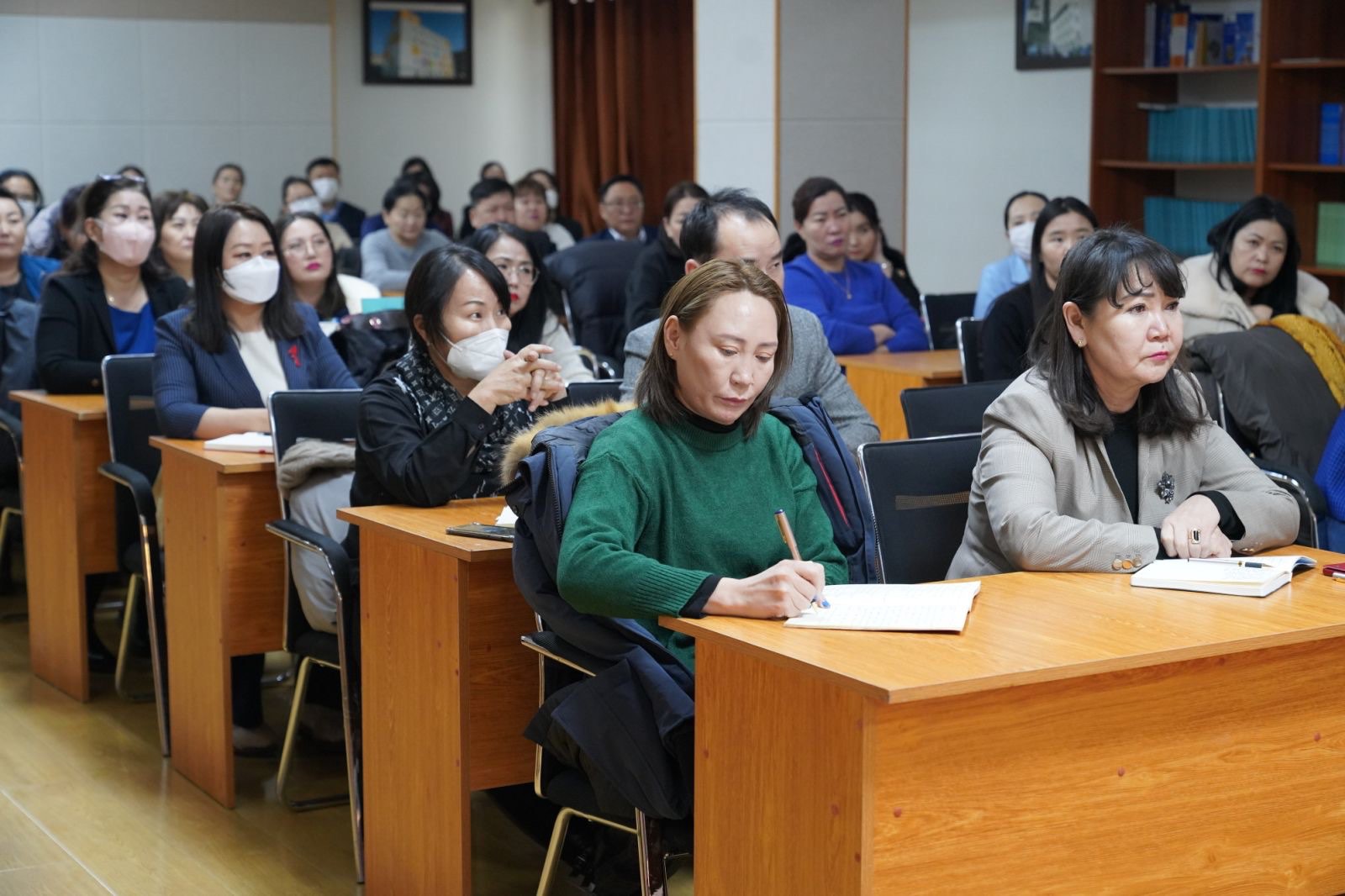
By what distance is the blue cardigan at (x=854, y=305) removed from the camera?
19.1ft

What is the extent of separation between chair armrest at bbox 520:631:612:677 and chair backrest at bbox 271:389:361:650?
109cm

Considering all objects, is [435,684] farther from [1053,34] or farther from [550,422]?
[1053,34]

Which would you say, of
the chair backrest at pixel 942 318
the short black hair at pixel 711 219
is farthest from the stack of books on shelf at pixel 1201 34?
the short black hair at pixel 711 219

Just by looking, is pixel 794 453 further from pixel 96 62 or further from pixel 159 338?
pixel 96 62

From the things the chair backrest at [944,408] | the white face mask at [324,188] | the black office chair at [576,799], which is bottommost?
the black office chair at [576,799]

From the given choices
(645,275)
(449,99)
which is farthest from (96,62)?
(645,275)

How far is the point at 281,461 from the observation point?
11.8 ft

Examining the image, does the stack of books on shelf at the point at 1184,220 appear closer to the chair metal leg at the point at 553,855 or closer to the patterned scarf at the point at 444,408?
the patterned scarf at the point at 444,408

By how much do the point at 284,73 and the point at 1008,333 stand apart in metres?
8.69

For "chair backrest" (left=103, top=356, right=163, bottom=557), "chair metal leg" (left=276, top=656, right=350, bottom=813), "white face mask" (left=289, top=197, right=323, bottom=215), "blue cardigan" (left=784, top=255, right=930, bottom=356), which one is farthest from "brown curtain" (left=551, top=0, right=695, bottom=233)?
"chair metal leg" (left=276, top=656, right=350, bottom=813)

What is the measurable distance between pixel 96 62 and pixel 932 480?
1026 centimetres

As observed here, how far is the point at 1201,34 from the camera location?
24.5 feet

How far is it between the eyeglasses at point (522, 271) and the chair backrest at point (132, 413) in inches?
38.3

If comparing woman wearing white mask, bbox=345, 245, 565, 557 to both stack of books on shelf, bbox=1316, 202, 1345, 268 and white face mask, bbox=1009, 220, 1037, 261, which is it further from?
stack of books on shelf, bbox=1316, 202, 1345, 268
